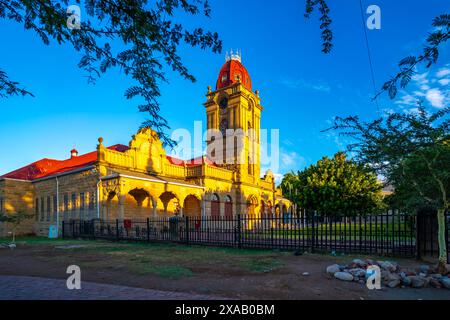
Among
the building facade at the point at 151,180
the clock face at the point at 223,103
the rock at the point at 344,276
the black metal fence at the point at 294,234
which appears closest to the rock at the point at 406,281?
the rock at the point at 344,276

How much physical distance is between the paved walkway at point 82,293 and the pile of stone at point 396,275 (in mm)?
3599

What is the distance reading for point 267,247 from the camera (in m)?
13.0

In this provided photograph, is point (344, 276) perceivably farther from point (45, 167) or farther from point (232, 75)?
point (232, 75)

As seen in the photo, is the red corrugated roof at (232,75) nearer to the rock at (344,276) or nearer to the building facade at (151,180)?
the building facade at (151,180)

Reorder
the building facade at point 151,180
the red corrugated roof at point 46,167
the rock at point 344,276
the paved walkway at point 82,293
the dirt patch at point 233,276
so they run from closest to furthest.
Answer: the paved walkway at point 82,293 → the dirt patch at point 233,276 → the rock at point 344,276 → the building facade at point 151,180 → the red corrugated roof at point 46,167

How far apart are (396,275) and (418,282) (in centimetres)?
42

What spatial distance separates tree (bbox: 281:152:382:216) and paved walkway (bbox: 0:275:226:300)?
1008 inches

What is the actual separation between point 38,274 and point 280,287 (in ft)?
20.8

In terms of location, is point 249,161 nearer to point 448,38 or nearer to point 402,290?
point 402,290

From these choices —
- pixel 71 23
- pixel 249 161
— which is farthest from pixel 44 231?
pixel 71 23

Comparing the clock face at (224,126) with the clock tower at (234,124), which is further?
the clock face at (224,126)

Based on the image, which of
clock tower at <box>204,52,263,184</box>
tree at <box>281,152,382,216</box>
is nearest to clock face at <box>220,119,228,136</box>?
clock tower at <box>204,52,263,184</box>

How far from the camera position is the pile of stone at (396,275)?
20.8 ft
